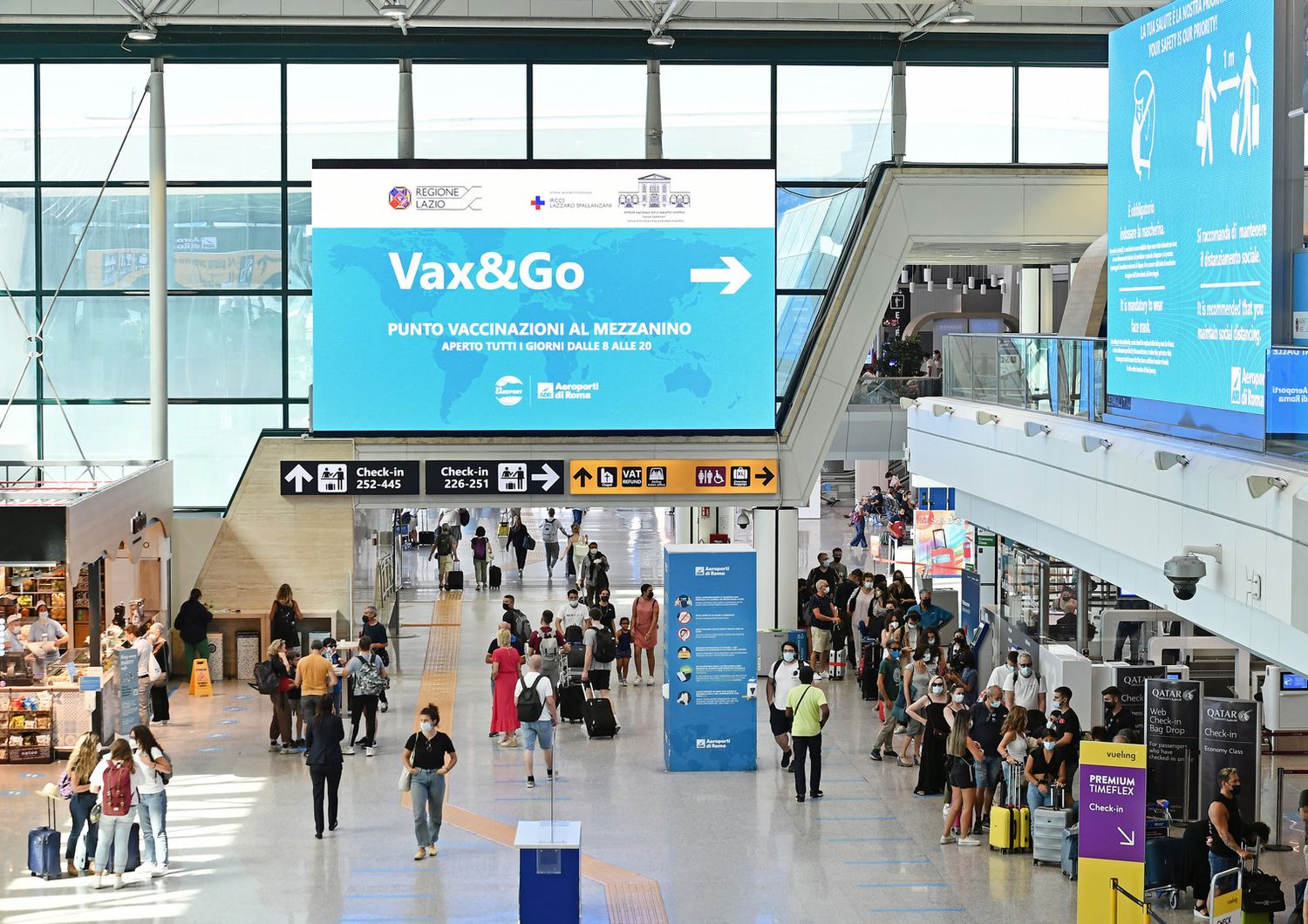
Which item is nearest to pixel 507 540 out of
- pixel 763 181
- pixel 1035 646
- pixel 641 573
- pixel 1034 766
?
pixel 641 573

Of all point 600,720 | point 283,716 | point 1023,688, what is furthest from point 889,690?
point 283,716

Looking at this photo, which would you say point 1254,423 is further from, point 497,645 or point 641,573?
point 641,573

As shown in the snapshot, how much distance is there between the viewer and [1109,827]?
11039 millimetres

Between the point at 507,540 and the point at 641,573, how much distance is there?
4.88 meters

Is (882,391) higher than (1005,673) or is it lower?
higher

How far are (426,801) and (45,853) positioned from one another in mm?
2920

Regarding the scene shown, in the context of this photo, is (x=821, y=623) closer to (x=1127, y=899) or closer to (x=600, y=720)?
(x=600, y=720)

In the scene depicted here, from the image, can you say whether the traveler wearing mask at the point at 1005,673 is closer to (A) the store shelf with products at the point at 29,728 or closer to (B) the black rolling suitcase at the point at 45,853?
(B) the black rolling suitcase at the point at 45,853

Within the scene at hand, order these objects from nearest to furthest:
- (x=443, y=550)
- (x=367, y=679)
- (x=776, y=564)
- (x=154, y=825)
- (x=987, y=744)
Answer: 1. (x=154, y=825)
2. (x=987, y=744)
3. (x=367, y=679)
4. (x=776, y=564)
5. (x=443, y=550)

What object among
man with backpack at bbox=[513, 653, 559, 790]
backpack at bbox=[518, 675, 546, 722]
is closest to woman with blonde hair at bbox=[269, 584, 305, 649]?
man with backpack at bbox=[513, 653, 559, 790]

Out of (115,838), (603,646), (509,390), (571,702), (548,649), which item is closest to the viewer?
(115,838)

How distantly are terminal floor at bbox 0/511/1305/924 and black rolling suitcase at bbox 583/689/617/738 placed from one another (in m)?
0.20

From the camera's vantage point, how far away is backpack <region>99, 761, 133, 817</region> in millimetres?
11758

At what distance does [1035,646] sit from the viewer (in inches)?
701
